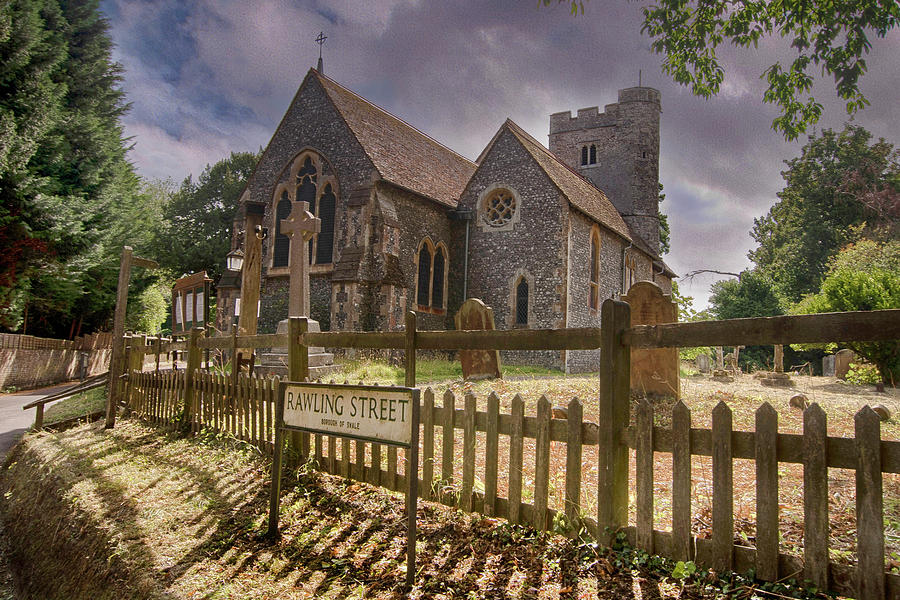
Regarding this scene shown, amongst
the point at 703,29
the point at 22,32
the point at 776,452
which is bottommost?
the point at 776,452

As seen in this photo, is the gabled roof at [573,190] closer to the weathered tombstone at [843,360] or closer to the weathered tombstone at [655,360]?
the weathered tombstone at [843,360]

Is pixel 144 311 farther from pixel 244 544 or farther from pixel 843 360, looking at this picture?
pixel 843 360

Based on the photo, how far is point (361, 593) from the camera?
9.73 ft

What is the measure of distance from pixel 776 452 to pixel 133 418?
29.1 ft

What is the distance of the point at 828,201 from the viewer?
108 feet

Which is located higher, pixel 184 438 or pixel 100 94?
pixel 100 94

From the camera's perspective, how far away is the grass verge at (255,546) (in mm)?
2924

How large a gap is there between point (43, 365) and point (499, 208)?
16577mm

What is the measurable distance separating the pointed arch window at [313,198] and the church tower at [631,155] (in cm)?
1641

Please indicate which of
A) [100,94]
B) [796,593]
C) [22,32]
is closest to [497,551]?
[796,593]

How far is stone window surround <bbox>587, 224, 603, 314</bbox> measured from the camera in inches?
752

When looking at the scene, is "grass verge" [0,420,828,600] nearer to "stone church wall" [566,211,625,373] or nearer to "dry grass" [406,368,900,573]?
"dry grass" [406,368,900,573]

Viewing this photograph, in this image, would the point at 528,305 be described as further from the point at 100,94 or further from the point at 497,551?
the point at 100,94

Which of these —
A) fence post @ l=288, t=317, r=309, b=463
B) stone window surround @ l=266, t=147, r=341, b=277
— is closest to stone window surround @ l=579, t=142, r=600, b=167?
stone window surround @ l=266, t=147, r=341, b=277
